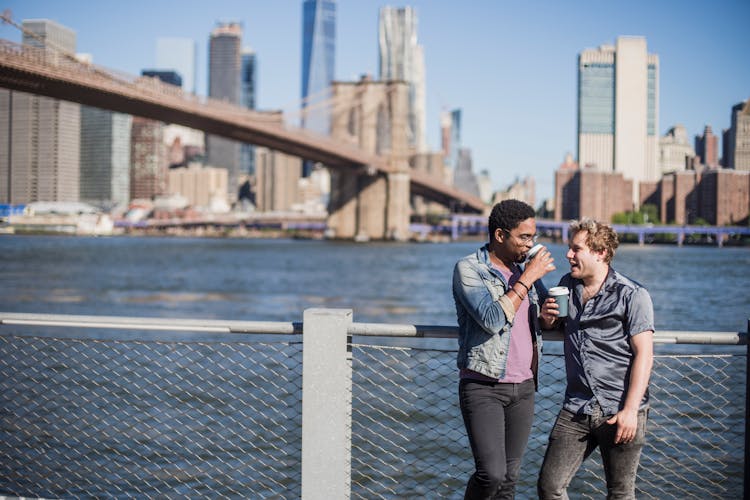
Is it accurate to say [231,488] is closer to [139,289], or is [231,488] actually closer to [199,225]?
[139,289]

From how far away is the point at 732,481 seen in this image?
646 cm

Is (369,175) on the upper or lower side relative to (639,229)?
upper

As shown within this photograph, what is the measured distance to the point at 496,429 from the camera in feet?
10.4

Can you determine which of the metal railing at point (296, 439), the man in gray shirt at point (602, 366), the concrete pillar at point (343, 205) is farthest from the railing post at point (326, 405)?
the concrete pillar at point (343, 205)

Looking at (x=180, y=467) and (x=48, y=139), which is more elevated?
(x=48, y=139)

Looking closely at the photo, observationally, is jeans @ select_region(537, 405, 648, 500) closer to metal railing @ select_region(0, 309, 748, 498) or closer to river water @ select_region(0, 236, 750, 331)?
metal railing @ select_region(0, 309, 748, 498)

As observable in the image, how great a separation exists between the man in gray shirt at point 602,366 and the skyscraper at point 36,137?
1667 inches

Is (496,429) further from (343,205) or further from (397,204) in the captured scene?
(343,205)

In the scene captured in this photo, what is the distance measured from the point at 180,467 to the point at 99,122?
4380 inches

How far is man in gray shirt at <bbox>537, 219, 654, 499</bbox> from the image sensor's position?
120 inches

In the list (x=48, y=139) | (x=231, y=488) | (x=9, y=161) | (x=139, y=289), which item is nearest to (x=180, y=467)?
(x=231, y=488)

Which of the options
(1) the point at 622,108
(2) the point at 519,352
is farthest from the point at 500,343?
(1) the point at 622,108

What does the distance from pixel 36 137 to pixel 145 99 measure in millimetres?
16505

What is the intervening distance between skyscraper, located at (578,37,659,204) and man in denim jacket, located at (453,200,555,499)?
6720 cm
